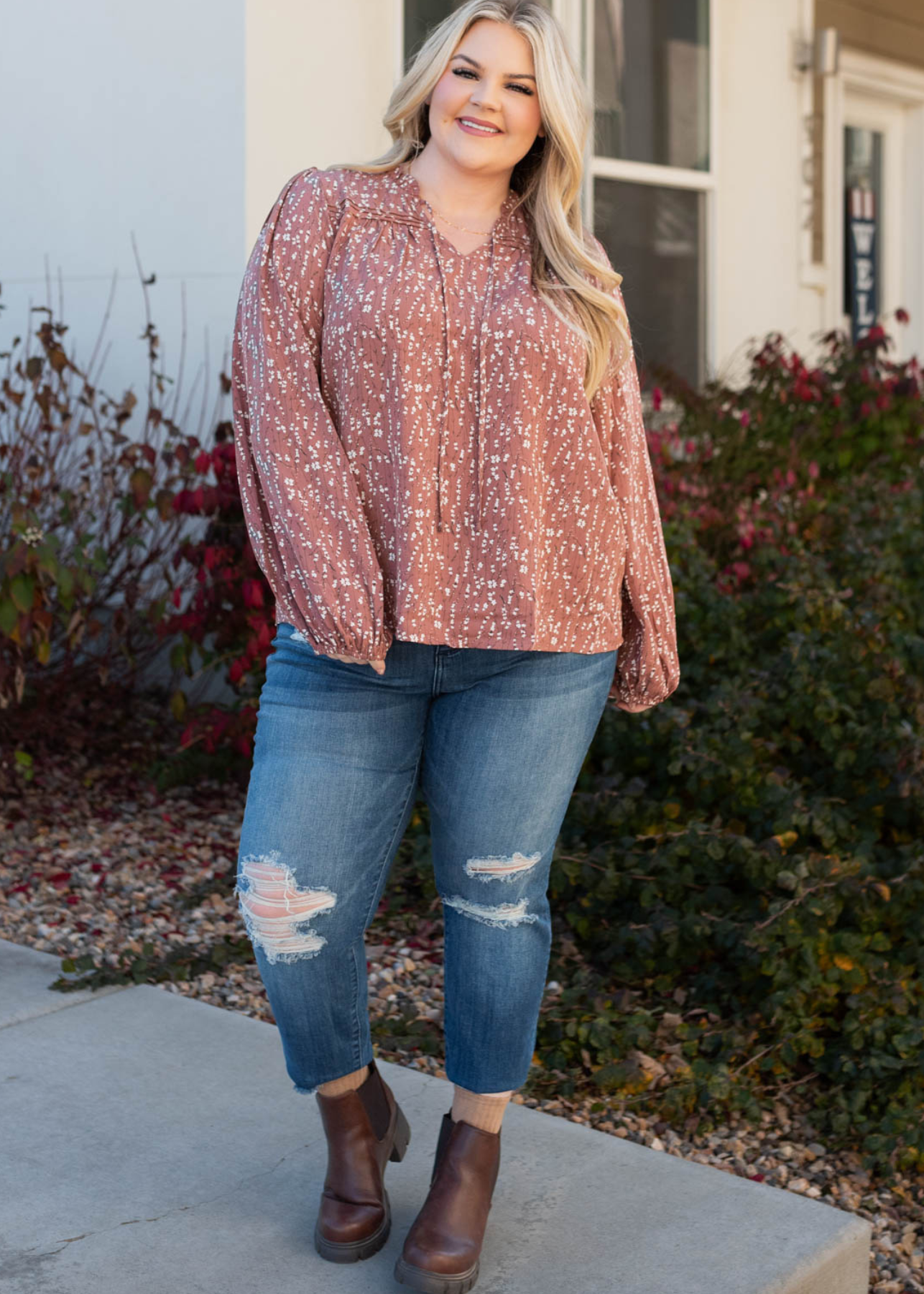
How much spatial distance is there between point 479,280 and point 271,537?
0.47 meters

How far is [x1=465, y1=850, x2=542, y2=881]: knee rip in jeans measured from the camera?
2.14 meters

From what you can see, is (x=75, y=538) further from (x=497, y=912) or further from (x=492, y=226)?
(x=497, y=912)

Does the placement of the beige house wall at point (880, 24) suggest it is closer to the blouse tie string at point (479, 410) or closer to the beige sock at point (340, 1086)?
the blouse tie string at point (479, 410)

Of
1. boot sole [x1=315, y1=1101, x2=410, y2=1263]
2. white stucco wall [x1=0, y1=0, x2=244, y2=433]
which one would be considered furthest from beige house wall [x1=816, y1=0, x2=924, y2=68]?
boot sole [x1=315, y1=1101, x2=410, y2=1263]

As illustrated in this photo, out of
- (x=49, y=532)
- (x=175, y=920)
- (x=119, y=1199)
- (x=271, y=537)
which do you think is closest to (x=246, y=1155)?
(x=119, y=1199)

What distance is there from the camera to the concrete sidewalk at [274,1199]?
2197 millimetres

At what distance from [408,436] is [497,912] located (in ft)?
2.26

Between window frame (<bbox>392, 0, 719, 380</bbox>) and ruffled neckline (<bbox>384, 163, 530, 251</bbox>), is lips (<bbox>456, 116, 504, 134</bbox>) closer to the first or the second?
ruffled neckline (<bbox>384, 163, 530, 251</bbox>)

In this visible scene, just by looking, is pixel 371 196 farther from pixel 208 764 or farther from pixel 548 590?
pixel 208 764

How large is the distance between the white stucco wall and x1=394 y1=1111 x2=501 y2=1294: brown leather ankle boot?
138 inches

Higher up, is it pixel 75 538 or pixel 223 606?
pixel 75 538

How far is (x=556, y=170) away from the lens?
221cm

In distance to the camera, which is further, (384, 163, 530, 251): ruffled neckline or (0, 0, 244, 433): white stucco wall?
(0, 0, 244, 433): white stucco wall

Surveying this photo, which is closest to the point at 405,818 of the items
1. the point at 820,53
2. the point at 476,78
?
the point at 476,78
